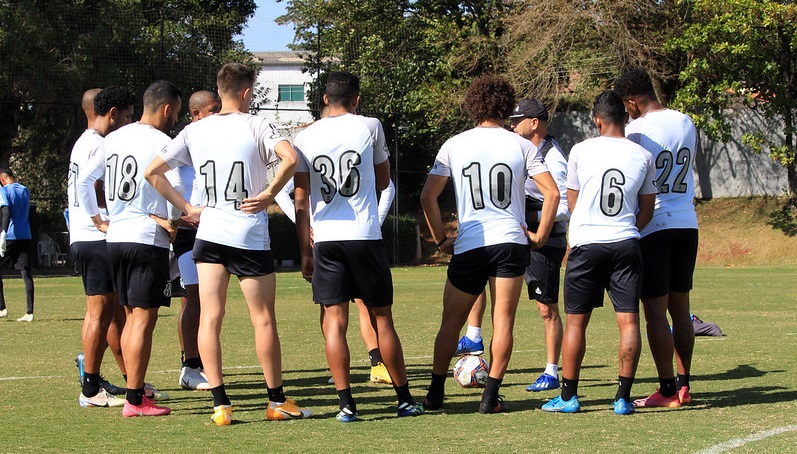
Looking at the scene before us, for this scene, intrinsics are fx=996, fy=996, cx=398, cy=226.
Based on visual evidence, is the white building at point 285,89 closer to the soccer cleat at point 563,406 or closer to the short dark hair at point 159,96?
the short dark hair at point 159,96

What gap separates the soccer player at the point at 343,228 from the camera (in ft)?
21.2

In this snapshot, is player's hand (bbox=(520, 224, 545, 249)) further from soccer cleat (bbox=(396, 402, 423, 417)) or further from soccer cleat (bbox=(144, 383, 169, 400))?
soccer cleat (bbox=(144, 383, 169, 400))

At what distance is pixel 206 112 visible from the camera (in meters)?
8.00

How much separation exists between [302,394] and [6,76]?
24461 millimetres

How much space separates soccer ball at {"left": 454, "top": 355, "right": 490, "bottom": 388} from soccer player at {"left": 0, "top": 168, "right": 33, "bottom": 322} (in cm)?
842

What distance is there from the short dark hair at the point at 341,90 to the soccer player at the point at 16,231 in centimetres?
918

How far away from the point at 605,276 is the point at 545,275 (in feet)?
4.78

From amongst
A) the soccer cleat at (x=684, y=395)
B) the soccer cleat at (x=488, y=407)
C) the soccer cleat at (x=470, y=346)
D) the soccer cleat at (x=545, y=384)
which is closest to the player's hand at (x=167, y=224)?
the soccer cleat at (x=488, y=407)

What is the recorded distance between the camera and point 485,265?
6734 millimetres

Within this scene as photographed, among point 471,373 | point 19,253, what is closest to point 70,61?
point 19,253

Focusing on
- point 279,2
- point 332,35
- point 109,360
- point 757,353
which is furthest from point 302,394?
point 279,2

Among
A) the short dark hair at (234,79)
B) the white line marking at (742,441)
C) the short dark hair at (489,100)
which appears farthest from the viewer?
the short dark hair at (489,100)

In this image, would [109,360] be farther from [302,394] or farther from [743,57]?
[743,57]

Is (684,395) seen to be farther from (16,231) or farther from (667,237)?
(16,231)
